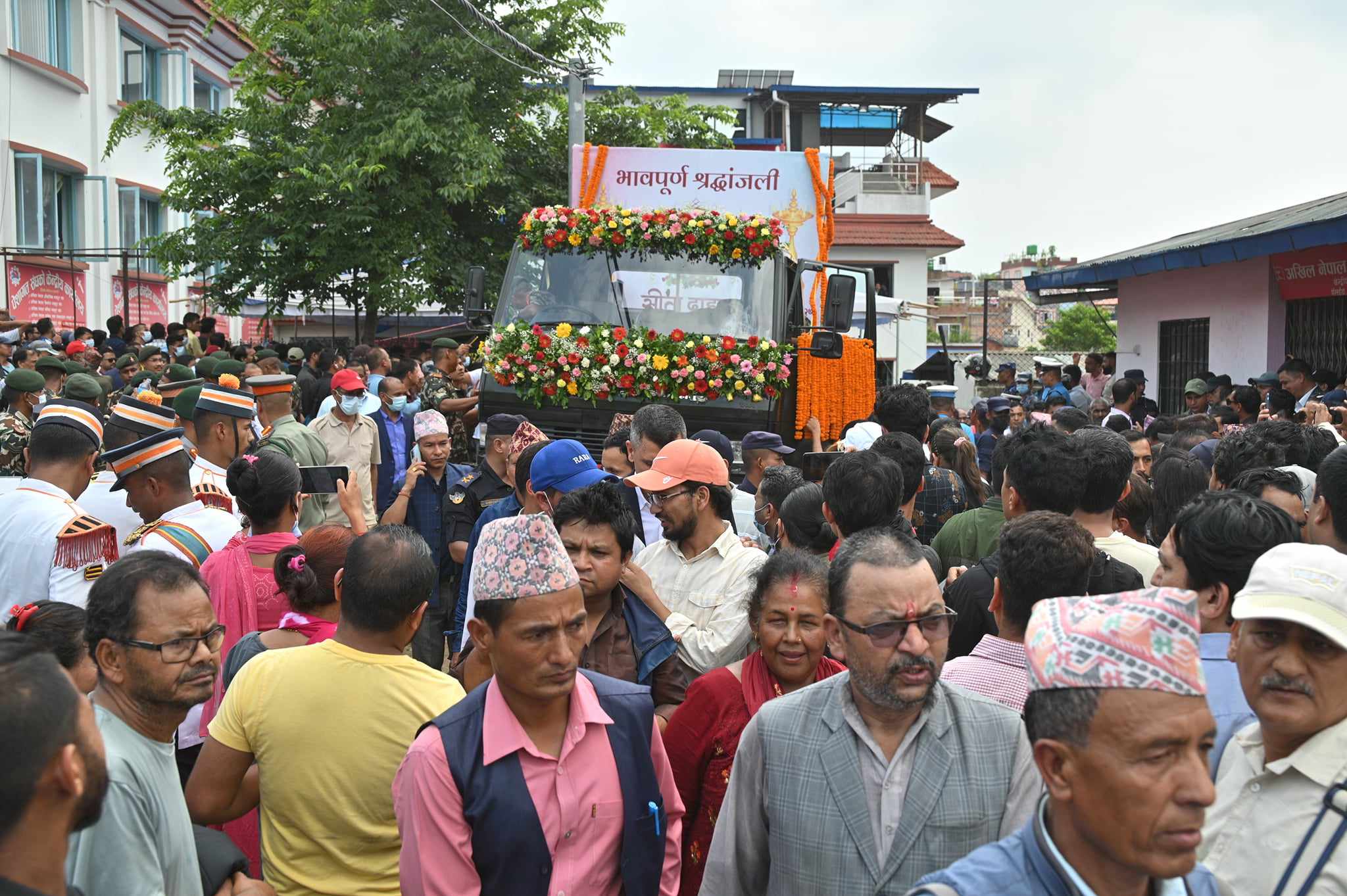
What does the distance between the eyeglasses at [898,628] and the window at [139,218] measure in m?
21.4

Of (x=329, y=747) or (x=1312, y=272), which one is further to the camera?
(x=1312, y=272)

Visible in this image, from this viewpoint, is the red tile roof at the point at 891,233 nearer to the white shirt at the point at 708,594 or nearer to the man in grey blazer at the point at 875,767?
the white shirt at the point at 708,594

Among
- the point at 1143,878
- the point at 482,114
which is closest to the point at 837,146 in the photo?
the point at 482,114

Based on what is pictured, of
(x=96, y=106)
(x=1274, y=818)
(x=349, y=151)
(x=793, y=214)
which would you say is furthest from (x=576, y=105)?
(x=1274, y=818)

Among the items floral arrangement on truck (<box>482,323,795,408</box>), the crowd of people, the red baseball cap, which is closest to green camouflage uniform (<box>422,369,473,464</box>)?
floral arrangement on truck (<box>482,323,795,408</box>)

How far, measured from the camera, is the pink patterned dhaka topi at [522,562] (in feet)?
9.41

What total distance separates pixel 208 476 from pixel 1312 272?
12.4 meters

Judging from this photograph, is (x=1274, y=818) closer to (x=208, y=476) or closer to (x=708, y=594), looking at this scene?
(x=708, y=594)

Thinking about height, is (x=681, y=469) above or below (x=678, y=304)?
below

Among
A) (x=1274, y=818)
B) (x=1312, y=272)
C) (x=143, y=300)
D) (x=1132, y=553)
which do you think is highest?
(x=143, y=300)

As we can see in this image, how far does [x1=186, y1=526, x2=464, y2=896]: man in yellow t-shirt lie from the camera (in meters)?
3.16

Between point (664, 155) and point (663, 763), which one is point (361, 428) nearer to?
point (664, 155)

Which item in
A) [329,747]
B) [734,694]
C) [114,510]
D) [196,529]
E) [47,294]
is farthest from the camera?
[47,294]

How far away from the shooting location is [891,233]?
36125 mm
